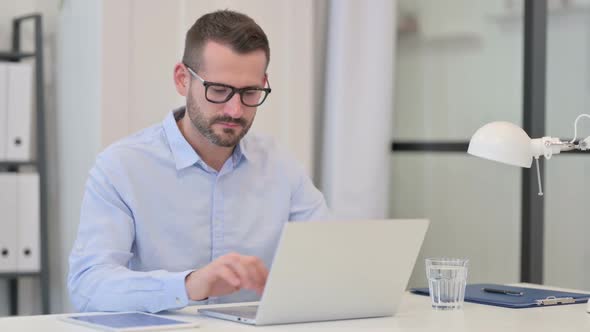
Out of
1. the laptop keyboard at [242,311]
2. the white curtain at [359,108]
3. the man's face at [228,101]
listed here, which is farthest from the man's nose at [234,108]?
the white curtain at [359,108]

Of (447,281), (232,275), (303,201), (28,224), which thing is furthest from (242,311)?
(28,224)

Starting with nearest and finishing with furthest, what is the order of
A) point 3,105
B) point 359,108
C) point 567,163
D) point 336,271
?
point 336,271 → point 3,105 → point 567,163 → point 359,108

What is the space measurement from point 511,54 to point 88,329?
244 cm

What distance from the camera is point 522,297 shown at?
213cm

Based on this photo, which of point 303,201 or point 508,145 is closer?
point 508,145

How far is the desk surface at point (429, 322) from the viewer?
5.41 feet

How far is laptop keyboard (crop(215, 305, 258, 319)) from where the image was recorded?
5.69ft

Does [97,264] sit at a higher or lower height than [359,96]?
lower

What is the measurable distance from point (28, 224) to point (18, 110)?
0.41 m

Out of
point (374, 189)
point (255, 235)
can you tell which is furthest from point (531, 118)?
point (255, 235)

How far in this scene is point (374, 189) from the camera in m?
3.77

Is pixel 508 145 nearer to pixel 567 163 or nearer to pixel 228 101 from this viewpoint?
pixel 228 101

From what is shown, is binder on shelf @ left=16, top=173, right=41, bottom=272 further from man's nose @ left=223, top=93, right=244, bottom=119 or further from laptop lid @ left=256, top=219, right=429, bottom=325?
laptop lid @ left=256, top=219, right=429, bottom=325

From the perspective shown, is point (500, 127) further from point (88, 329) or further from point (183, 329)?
point (88, 329)
